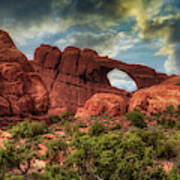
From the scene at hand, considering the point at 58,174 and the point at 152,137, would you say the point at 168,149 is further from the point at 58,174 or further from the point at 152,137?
the point at 58,174

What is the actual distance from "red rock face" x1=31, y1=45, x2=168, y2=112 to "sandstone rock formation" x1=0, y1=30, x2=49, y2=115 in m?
21.1

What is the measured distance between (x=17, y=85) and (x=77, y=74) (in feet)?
83.8

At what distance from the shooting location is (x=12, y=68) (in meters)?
17.3

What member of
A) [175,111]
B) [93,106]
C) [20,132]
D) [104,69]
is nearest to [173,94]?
[175,111]

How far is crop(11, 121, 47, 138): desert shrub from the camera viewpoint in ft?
48.6

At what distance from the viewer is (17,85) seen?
17.3 m

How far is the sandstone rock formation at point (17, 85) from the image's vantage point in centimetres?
1703

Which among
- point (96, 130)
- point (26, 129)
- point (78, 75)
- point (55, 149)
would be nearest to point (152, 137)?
point (96, 130)

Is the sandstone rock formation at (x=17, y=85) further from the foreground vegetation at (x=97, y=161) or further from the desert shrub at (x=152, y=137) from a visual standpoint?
the desert shrub at (x=152, y=137)

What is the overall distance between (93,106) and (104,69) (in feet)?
52.8

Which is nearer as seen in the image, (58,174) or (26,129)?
(58,174)

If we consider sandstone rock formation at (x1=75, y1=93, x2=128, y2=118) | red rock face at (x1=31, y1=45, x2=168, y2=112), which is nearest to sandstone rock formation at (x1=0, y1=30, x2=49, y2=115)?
sandstone rock formation at (x1=75, y1=93, x2=128, y2=118)

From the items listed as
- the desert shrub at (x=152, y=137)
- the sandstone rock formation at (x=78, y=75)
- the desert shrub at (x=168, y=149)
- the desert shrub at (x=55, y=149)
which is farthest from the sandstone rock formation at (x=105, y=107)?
the desert shrub at (x=55, y=149)

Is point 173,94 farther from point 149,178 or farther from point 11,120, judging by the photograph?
point 11,120
